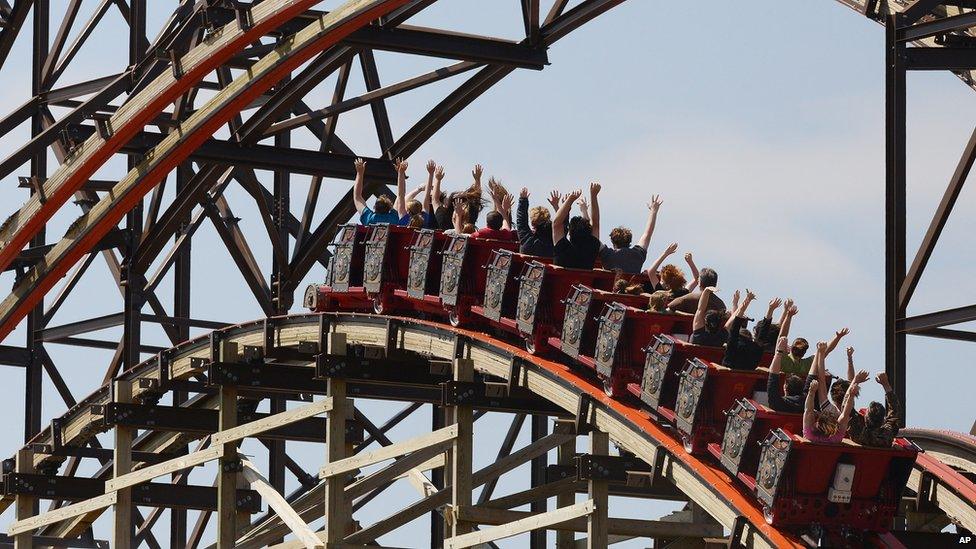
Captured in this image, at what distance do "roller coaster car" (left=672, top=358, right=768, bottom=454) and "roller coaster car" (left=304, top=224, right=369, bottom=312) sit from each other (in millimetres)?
5268

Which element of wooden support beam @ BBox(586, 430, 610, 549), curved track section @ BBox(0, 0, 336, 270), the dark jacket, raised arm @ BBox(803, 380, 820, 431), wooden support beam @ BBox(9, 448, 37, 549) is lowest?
wooden support beam @ BBox(9, 448, 37, 549)

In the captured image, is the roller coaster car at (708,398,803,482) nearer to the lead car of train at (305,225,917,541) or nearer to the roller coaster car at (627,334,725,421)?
the lead car of train at (305,225,917,541)

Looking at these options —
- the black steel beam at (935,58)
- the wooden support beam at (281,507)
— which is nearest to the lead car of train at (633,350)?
the wooden support beam at (281,507)

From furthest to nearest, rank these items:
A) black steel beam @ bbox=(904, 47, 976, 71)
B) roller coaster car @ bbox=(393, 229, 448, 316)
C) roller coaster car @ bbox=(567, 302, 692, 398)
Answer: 1. roller coaster car @ bbox=(393, 229, 448, 316)
2. black steel beam @ bbox=(904, 47, 976, 71)
3. roller coaster car @ bbox=(567, 302, 692, 398)

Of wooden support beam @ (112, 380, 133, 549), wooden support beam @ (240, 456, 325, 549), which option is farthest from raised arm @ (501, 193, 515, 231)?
wooden support beam @ (112, 380, 133, 549)

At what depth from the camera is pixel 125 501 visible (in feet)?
81.6

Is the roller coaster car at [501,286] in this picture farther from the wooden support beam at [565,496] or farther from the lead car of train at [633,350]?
the wooden support beam at [565,496]

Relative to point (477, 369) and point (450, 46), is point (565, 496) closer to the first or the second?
point (477, 369)

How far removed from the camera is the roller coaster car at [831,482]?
16172 millimetres

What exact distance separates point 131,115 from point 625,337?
27.6 feet

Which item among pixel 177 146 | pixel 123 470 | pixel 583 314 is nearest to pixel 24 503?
pixel 123 470

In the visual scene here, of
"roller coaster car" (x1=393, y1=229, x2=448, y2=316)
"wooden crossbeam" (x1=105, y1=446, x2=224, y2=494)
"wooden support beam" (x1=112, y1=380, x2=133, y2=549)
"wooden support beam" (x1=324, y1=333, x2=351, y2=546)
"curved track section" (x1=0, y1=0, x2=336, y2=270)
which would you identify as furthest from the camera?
"wooden support beam" (x1=112, y1=380, x2=133, y2=549)

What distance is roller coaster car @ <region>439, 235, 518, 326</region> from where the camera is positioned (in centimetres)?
2016

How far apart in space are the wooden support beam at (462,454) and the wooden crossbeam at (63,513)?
223 inches
